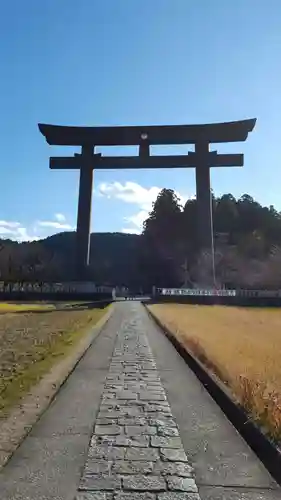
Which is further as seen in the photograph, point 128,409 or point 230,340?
point 230,340

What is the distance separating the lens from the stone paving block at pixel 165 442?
179 inches

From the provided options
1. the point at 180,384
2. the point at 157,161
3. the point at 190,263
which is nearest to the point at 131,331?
the point at 180,384

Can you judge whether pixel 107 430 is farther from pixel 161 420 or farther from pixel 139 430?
pixel 161 420

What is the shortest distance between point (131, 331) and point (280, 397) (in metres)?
10.5

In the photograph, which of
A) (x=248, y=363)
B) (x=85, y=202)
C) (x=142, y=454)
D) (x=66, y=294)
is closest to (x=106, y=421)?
(x=142, y=454)

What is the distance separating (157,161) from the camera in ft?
133

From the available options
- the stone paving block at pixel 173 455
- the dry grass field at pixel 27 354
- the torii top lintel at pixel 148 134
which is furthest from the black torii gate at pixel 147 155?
the stone paving block at pixel 173 455

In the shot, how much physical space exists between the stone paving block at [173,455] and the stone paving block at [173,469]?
0.10 meters

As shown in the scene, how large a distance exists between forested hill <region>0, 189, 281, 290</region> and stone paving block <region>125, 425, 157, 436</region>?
50051 millimetres

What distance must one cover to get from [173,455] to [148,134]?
37.2 meters

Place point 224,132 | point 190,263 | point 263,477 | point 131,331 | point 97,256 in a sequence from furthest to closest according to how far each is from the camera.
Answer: point 97,256 → point 190,263 → point 224,132 → point 131,331 → point 263,477

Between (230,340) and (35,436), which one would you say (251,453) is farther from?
(230,340)

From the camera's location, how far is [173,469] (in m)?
3.94

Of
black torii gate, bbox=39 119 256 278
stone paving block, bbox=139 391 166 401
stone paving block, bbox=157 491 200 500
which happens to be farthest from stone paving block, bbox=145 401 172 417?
black torii gate, bbox=39 119 256 278
